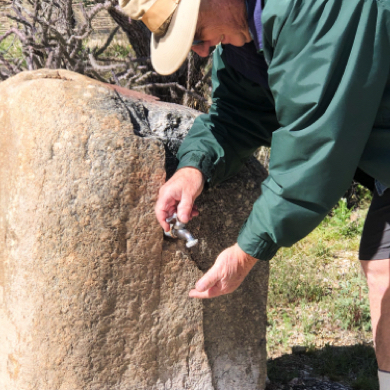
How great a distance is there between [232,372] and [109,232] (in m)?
0.91

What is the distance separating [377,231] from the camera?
2.07 meters

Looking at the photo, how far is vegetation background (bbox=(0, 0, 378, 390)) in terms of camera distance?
9.73 ft

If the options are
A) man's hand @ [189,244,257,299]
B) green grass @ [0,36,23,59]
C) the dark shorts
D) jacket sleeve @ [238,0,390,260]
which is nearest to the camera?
jacket sleeve @ [238,0,390,260]

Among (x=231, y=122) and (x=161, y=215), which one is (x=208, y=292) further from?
(x=231, y=122)

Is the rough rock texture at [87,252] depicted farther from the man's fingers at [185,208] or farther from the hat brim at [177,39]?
the hat brim at [177,39]

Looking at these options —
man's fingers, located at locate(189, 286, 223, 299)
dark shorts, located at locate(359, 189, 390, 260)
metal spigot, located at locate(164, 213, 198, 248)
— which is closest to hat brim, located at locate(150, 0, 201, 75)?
metal spigot, located at locate(164, 213, 198, 248)

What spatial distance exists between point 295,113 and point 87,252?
3.01 feet

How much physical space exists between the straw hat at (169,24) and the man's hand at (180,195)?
1.33 feet

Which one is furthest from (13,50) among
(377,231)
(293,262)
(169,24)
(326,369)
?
(377,231)

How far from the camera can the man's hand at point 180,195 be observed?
187 centimetres

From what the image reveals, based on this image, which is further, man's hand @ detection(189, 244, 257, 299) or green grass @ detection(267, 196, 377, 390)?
green grass @ detection(267, 196, 377, 390)

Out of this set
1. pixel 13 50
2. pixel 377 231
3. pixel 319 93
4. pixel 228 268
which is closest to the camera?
pixel 319 93

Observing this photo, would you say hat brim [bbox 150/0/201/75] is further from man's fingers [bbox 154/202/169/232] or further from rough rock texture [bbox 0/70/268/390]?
man's fingers [bbox 154/202/169/232]

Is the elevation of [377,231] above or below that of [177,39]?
below
